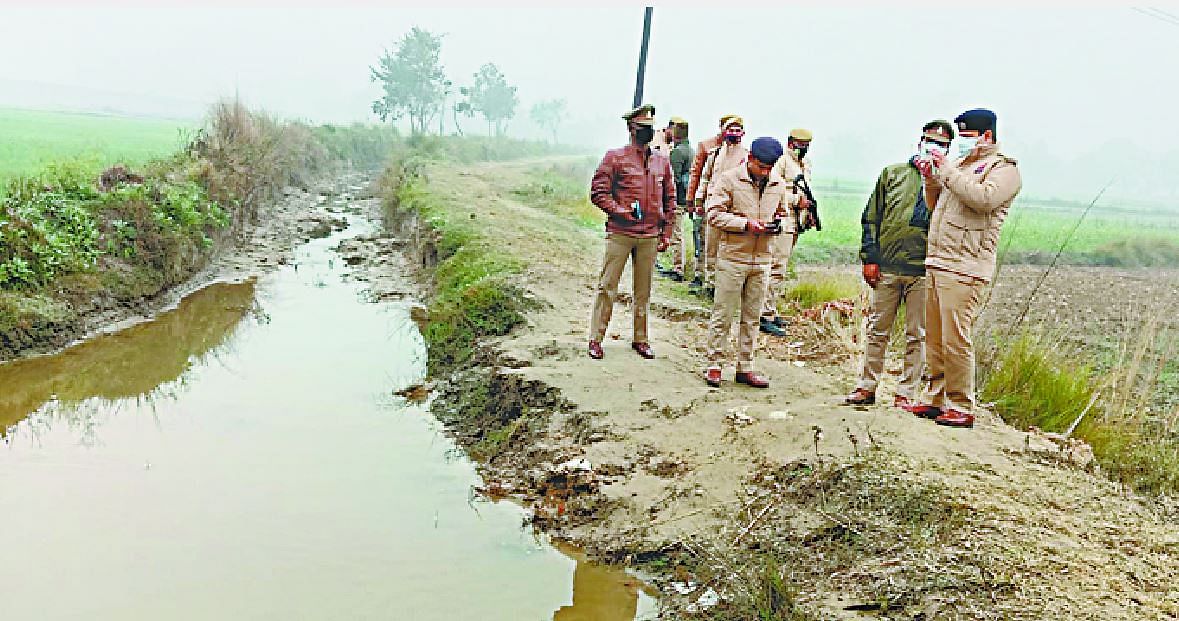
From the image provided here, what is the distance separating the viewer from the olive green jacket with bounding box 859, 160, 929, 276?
5.65 m

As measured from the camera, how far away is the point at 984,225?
5.06 meters

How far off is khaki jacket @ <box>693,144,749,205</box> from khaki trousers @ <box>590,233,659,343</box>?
1.21m

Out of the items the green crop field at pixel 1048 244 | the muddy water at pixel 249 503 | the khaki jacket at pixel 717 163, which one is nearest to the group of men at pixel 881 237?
the khaki jacket at pixel 717 163

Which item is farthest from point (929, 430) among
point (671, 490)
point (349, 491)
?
point (349, 491)

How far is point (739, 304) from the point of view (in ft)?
21.0

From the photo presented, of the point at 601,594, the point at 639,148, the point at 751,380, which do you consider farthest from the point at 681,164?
the point at 601,594

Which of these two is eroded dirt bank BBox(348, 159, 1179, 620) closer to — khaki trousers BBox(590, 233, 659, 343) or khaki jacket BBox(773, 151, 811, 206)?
khaki trousers BBox(590, 233, 659, 343)

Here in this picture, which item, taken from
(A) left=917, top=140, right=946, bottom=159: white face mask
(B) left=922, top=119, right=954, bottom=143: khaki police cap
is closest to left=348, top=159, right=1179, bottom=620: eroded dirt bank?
(A) left=917, top=140, right=946, bottom=159: white face mask

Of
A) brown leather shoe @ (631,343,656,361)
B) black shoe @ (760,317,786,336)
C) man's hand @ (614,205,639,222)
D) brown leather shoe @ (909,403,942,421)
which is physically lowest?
black shoe @ (760,317,786,336)

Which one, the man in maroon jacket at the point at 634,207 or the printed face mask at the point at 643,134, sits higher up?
the printed face mask at the point at 643,134

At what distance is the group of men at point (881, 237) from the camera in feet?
16.7

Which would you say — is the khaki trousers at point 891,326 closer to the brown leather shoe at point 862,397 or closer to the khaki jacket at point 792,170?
the brown leather shoe at point 862,397

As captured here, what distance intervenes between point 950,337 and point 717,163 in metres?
3.86

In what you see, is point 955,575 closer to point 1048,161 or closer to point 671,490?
Result: point 671,490
